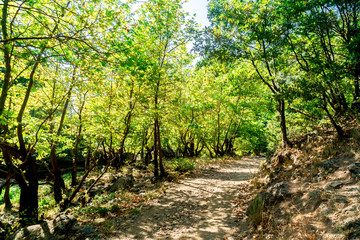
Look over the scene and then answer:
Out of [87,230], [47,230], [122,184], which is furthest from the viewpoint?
[122,184]

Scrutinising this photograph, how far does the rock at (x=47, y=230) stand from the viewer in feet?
16.7

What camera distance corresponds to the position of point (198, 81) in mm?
15102

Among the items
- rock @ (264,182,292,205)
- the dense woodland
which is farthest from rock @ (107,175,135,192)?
rock @ (264,182,292,205)

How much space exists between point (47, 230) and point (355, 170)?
27.3 ft

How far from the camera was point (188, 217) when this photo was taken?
6.24 meters

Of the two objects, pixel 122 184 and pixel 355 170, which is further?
pixel 122 184

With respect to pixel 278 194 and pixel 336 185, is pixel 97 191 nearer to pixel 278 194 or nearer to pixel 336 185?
pixel 278 194

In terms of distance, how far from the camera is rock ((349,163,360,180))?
13.4 ft

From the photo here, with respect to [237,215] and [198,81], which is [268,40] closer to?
[237,215]

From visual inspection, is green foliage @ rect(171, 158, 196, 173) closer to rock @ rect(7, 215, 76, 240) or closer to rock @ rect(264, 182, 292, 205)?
rock @ rect(7, 215, 76, 240)

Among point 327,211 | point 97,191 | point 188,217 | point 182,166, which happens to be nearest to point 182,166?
point 182,166

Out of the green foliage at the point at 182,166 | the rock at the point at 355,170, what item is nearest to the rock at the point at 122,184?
the green foliage at the point at 182,166

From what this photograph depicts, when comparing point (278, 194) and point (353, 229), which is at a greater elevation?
point (353, 229)

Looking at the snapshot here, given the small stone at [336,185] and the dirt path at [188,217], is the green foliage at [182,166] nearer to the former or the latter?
the dirt path at [188,217]
